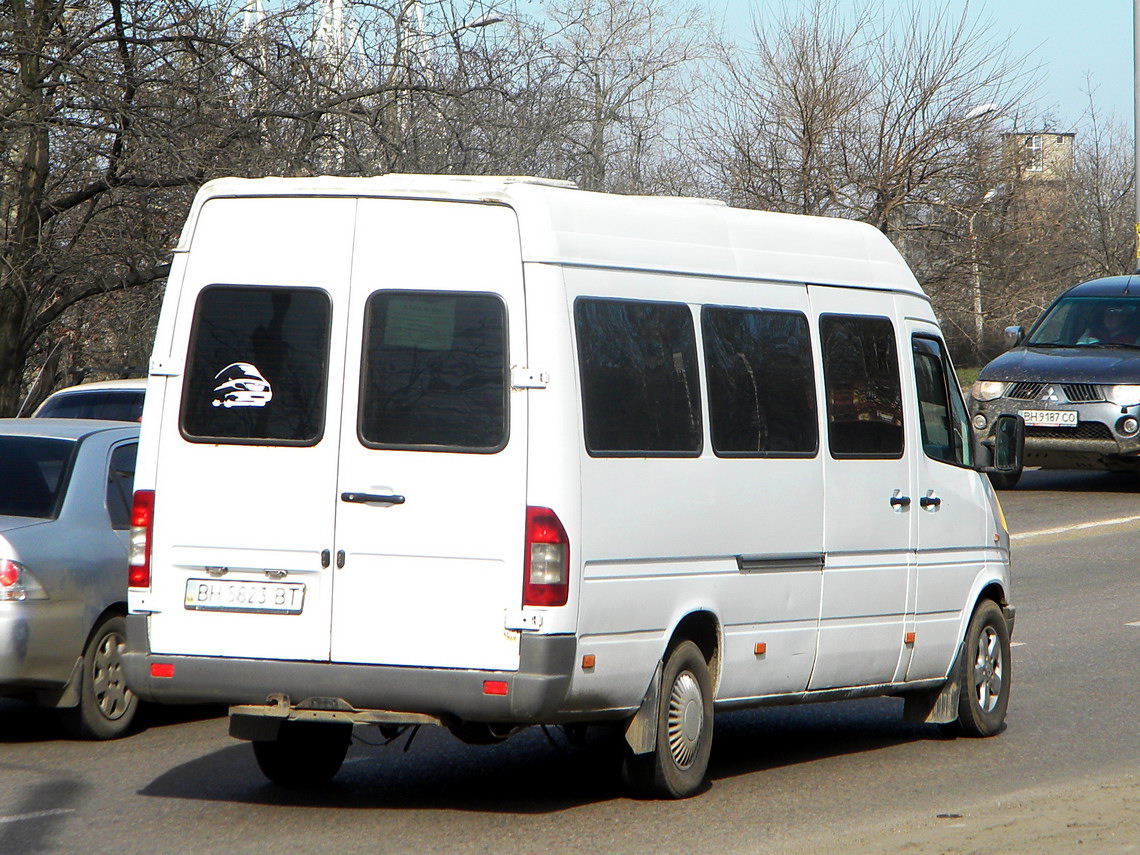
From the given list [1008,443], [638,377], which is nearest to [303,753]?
[638,377]

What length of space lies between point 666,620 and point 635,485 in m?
0.55

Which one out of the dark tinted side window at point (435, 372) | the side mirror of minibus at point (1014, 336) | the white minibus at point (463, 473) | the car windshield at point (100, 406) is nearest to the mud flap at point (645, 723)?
the white minibus at point (463, 473)

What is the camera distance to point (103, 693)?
7934 millimetres

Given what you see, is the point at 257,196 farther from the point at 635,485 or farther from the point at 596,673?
the point at 596,673

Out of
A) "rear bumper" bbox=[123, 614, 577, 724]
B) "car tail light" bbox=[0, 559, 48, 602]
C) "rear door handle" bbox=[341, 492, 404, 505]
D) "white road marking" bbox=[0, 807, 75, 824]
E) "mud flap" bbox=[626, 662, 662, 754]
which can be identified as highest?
"rear door handle" bbox=[341, 492, 404, 505]

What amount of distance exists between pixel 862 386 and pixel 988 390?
12.3 m

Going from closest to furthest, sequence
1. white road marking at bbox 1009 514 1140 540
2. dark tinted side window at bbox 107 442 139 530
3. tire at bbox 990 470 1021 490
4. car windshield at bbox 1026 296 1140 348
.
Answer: dark tinted side window at bbox 107 442 139 530, white road marking at bbox 1009 514 1140 540, tire at bbox 990 470 1021 490, car windshield at bbox 1026 296 1140 348

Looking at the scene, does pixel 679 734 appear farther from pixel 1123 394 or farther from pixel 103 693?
pixel 1123 394

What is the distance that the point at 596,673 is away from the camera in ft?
19.9

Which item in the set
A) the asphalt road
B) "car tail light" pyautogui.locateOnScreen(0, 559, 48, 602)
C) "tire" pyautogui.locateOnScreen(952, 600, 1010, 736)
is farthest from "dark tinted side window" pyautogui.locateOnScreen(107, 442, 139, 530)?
"tire" pyautogui.locateOnScreen(952, 600, 1010, 736)

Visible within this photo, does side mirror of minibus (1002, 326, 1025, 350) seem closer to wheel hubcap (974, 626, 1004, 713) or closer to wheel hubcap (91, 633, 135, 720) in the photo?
wheel hubcap (974, 626, 1004, 713)

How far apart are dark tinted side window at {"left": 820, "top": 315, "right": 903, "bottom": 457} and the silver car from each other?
3.41 meters

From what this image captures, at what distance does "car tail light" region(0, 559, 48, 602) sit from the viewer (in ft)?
24.5

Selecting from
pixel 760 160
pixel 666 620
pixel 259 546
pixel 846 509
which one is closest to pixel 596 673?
pixel 666 620
